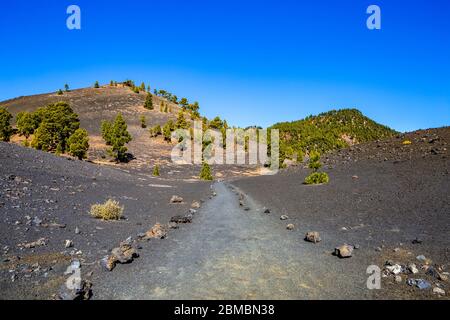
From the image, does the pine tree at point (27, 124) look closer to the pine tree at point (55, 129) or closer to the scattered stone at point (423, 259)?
the pine tree at point (55, 129)

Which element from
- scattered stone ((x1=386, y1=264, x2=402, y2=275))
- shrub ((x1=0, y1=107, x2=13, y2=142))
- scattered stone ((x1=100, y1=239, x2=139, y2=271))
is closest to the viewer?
scattered stone ((x1=386, y1=264, x2=402, y2=275))

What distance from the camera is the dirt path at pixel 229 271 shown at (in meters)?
7.02

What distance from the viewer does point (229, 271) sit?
8461mm

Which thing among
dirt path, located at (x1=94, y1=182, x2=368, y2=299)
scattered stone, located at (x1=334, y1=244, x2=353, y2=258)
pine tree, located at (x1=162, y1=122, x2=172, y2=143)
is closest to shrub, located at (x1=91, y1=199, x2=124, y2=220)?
dirt path, located at (x1=94, y1=182, x2=368, y2=299)

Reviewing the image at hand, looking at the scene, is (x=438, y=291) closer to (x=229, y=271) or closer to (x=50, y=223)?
(x=229, y=271)

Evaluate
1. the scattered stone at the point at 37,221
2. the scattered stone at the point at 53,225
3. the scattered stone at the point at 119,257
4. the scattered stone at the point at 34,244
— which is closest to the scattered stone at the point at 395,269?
Result: the scattered stone at the point at 119,257

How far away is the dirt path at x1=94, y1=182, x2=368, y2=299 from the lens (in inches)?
276

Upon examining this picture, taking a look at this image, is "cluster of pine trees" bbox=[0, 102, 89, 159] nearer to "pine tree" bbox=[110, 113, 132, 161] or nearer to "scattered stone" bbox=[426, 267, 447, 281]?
"pine tree" bbox=[110, 113, 132, 161]

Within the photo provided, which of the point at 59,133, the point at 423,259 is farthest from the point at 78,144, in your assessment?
the point at 423,259

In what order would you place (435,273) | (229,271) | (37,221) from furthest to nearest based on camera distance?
(37,221) < (229,271) < (435,273)

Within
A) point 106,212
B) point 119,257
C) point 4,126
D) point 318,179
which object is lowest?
point 119,257

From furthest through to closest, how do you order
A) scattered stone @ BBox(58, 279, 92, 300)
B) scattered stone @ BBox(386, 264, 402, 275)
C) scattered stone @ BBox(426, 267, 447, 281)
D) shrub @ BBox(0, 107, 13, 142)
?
1. shrub @ BBox(0, 107, 13, 142)
2. scattered stone @ BBox(386, 264, 402, 275)
3. scattered stone @ BBox(426, 267, 447, 281)
4. scattered stone @ BBox(58, 279, 92, 300)
